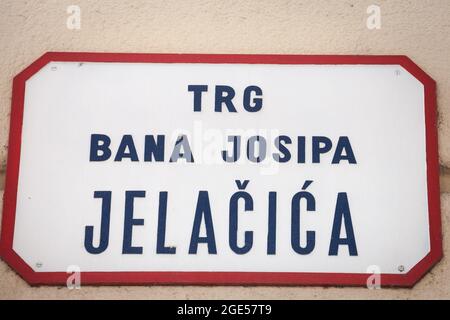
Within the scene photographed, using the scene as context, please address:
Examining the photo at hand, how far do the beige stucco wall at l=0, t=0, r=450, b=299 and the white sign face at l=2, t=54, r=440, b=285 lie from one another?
43mm

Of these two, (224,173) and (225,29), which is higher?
(225,29)

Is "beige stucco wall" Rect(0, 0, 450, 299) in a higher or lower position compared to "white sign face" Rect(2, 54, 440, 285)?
higher

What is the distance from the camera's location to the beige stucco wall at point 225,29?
3.20ft

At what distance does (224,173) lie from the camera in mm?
913

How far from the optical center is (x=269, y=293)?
0.87 metres

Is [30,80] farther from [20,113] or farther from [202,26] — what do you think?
[202,26]

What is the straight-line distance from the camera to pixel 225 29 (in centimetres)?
98

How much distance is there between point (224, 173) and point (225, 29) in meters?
0.32

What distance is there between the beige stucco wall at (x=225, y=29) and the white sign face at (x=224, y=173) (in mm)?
43

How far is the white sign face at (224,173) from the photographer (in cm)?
88

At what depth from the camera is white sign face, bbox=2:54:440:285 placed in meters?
0.88

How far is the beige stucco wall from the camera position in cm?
98

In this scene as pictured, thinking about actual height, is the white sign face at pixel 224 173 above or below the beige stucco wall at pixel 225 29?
below

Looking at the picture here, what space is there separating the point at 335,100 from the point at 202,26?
335 mm
